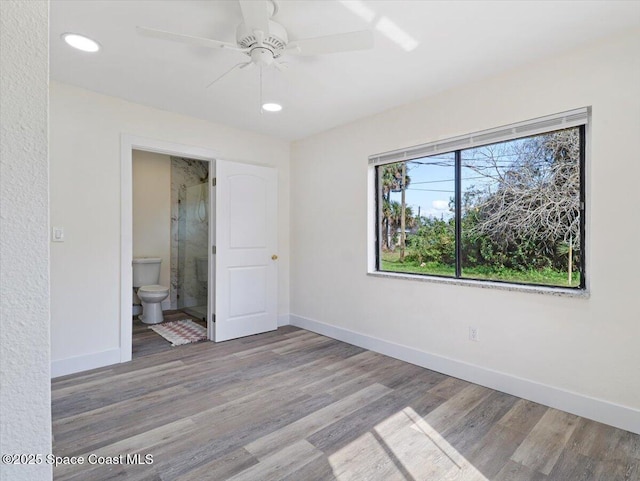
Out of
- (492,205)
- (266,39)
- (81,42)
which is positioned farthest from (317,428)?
(81,42)

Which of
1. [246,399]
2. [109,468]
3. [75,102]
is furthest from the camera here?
[75,102]

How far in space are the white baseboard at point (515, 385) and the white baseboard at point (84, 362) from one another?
2.27 metres

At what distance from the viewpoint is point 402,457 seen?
1798mm

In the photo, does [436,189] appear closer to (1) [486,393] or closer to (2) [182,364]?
(1) [486,393]

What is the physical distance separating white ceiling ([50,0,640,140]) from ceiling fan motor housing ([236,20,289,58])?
8cm

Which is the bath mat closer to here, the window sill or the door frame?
the door frame

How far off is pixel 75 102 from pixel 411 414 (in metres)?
3.60

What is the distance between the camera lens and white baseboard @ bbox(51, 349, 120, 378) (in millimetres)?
2773

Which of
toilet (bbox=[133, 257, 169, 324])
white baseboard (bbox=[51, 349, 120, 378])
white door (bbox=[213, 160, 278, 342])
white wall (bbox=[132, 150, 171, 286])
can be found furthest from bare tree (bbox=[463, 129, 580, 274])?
white wall (bbox=[132, 150, 171, 286])

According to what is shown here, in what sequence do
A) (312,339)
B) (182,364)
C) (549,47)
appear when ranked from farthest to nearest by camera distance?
(312,339) → (182,364) → (549,47)

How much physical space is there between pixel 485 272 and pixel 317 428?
5.88 ft

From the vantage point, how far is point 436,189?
10.2 ft

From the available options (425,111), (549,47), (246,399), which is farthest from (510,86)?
(246,399)

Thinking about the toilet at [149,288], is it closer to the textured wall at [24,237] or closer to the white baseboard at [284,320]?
the white baseboard at [284,320]
